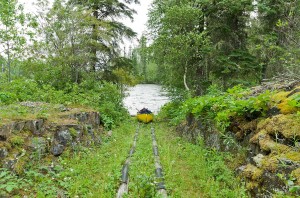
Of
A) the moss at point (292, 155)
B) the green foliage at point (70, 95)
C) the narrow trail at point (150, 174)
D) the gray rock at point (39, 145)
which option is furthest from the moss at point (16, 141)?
the moss at point (292, 155)

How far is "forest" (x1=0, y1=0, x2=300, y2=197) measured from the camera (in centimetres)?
469

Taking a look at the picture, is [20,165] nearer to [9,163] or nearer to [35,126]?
[9,163]

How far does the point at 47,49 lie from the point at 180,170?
1004 cm

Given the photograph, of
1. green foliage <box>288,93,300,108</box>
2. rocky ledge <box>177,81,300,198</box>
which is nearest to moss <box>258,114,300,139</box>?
rocky ledge <box>177,81,300,198</box>

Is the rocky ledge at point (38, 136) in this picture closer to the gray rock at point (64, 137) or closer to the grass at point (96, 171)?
the gray rock at point (64, 137)

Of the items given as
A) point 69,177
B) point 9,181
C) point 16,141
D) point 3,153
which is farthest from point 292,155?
point 16,141

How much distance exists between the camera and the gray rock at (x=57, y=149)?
6.27 meters

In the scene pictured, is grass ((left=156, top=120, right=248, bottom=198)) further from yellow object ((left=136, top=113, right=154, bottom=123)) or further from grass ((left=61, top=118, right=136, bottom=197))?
yellow object ((left=136, top=113, right=154, bottom=123))

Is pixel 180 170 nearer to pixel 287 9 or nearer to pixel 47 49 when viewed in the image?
pixel 47 49

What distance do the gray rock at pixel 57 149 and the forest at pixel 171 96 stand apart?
0.14m

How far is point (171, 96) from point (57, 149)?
1082cm

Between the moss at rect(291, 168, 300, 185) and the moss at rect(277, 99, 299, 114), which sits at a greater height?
the moss at rect(277, 99, 299, 114)

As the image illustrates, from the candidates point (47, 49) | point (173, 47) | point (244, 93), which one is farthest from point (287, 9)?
point (47, 49)

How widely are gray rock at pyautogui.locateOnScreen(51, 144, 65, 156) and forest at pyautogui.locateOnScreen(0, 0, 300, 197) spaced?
140 mm
